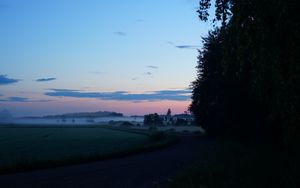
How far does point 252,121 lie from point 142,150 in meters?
8.66

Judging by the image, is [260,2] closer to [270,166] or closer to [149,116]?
[270,166]

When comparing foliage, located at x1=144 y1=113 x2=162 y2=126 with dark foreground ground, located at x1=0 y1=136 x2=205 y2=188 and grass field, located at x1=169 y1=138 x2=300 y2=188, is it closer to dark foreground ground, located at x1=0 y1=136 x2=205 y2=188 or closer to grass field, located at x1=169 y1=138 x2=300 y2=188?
dark foreground ground, located at x1=0 y1=136 x2=205 y2=188

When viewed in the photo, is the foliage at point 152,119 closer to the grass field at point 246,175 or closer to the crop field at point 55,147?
the crop field at point 55,147

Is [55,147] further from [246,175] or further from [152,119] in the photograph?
[152,119]

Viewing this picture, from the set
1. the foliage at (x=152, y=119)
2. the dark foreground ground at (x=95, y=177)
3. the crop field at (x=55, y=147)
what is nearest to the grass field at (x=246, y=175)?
the dark foreground ground at (x=95, y=177)

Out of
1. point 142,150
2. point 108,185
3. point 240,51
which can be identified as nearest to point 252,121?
point 142,150

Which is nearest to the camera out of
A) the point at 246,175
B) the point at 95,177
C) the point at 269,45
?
the point at 269,45

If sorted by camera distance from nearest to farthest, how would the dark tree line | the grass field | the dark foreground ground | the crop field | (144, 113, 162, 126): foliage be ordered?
the dark tree line < the grass field < the dark foreground ground < the crop field < (144, 113, 162, 126): foliage

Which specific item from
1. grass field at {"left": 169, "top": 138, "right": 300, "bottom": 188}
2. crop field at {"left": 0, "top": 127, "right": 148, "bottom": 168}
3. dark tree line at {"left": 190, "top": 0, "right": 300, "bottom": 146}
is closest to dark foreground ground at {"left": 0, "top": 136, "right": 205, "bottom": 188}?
grass field at {"left": 169, "top": 138, "right": 300, "bottom": 188}

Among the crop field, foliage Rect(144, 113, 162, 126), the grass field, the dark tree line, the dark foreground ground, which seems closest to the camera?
the dark tree line

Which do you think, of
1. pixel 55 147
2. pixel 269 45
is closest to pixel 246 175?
pixel 269 45

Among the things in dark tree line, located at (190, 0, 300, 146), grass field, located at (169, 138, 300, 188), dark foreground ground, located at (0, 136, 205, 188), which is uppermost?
dark tree line, located at (190, 0, 300, 146)

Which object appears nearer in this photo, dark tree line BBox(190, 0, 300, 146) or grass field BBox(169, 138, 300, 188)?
dark tree line BBox(190, 0, 300, 146)

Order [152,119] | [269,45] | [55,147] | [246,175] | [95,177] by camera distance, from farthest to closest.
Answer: [152,119] < [55,147] < [95,177] < [246,175] < [269,45]
